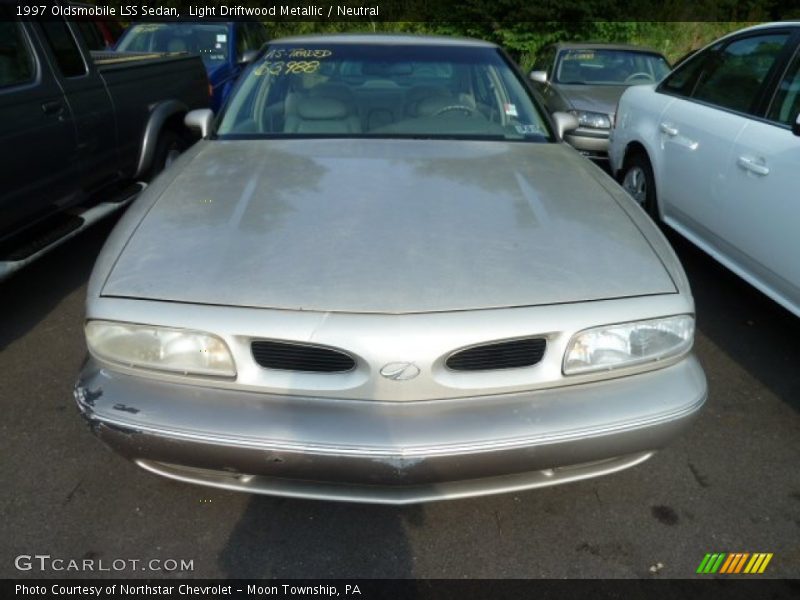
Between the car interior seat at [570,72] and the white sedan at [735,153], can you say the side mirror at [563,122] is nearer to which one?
the white sedan at [735,153]

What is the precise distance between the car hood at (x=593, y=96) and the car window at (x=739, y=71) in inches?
96.3

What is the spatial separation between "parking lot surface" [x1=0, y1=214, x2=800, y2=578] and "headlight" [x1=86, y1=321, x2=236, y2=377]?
64cm

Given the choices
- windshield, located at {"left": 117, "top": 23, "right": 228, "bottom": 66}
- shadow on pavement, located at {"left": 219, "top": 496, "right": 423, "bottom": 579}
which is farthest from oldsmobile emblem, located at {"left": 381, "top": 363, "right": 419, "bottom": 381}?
windshield, located at {"left": 117, "top": 23, "right": 228, "bottom": 66}

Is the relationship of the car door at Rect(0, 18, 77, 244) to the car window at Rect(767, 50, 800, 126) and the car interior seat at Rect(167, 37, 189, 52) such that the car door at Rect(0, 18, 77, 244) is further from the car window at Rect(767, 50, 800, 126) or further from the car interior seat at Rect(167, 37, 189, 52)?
the car interior seat at Rect(167, 37, 189, 52)

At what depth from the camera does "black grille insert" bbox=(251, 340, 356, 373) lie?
1.84 metres

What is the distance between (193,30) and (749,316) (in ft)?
24.6

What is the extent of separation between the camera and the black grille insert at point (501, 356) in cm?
186

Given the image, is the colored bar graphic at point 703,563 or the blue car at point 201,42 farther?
the blue car at point 201,42

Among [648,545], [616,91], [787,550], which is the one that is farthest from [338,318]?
[616,91]

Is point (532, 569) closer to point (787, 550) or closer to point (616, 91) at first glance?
point (787, 550)

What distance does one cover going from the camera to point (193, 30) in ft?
27.3

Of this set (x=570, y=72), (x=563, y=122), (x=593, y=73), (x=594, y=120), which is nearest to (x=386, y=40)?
(x=563, y=122)

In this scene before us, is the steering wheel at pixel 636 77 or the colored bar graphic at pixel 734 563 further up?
the steering wheel at pixel 636 77

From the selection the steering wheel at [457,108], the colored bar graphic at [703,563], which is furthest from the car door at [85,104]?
the colored bar graphic at [703,563]
